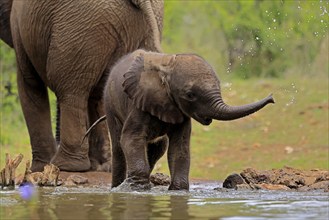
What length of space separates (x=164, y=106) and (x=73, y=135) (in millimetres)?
1824

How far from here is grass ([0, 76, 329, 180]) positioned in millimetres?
13617

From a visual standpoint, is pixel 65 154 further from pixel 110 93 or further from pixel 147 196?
pixel 147 196

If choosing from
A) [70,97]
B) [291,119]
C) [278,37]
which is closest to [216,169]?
[291,119]

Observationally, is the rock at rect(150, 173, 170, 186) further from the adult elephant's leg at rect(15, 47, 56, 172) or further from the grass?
the grass

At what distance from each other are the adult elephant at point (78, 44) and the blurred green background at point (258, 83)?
3.12 metres

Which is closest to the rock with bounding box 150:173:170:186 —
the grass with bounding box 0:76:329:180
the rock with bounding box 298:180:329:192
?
the rock with bounding box 298:180:329:192

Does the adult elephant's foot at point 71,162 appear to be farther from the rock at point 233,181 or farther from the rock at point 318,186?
the rock at point 318,186

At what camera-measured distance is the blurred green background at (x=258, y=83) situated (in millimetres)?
14125

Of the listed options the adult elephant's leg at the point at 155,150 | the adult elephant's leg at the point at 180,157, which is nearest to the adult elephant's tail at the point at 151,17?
the adult elephant's leg at the point at 155,150

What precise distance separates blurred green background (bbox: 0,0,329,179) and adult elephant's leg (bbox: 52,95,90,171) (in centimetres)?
309

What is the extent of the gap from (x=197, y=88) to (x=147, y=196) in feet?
2.74

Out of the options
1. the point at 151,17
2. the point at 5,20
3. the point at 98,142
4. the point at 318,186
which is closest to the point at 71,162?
the point at 98,142

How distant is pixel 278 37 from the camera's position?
20.6 m

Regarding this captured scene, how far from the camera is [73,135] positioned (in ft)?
30.7
